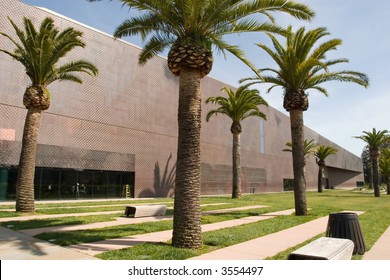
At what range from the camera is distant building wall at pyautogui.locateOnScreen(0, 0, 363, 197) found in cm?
2470

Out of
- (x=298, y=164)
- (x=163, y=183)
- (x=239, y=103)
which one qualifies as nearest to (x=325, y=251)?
(x=298, y=164)

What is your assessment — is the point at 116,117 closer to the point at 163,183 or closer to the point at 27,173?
the point at 163,183

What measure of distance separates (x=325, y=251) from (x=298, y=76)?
14.0 m

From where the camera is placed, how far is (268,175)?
57.6 m

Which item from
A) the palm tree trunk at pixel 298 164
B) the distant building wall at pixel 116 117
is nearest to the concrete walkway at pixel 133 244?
the palm tree trunk at pixel 298 164

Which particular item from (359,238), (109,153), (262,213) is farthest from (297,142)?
(109,153)

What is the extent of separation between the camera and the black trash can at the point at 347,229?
26.3 feet

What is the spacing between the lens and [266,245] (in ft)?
29.7

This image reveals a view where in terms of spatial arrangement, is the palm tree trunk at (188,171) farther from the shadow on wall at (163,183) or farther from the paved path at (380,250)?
the shadow on wall at (163,183)

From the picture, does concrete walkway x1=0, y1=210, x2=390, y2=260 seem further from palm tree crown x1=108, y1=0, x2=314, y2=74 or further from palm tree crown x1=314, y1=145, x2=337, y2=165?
palm tree crown x1=314, y1=145, x2=337, y2=165

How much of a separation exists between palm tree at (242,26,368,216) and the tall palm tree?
20.5ft

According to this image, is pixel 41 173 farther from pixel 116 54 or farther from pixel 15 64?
pixel 116 54

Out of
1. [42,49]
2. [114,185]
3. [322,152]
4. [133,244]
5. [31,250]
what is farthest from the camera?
[322,152]

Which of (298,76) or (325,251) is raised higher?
(298,76)
